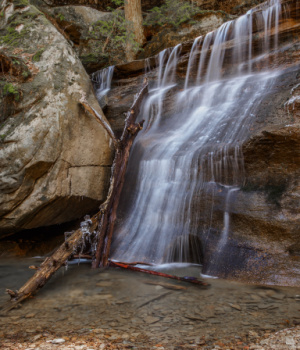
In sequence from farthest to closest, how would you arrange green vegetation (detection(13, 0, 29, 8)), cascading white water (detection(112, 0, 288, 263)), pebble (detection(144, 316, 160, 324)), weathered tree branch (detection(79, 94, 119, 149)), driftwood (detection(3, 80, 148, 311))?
green vegetation (detection(13, 0, 29, 8)) < weathered tree branch (detection(79, 94, 119, 149)) < cascading white water (detection(112, 0, 288, 263)) < driftwood (detection(3, 80, 148, 311)) < pebble (detection(144, 316, 160, 324))

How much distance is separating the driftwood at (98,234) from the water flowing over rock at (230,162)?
44cm

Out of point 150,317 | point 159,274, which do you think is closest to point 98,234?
point 159,274

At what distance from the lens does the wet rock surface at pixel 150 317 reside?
92.7 inches

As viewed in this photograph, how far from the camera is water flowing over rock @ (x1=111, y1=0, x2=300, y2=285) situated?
4.11 metres

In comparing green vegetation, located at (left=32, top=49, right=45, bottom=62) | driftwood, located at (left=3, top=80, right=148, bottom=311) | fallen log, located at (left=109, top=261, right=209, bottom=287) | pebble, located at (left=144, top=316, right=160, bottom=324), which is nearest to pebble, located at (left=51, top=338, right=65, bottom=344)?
pebble, located at (left=144, top=316, right=160, bottom=324)

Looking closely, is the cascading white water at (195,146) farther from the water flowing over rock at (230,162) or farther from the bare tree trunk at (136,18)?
the bare tree trunk at (136,18)

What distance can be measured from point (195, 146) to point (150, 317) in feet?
11.1

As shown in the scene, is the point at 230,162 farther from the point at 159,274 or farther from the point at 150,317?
the point at 150,317

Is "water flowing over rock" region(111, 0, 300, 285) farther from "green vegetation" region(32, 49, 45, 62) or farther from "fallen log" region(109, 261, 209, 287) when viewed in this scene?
"green vegetation" region(32, 49, 45, 62)

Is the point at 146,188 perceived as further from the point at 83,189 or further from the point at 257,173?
the point at 257,173

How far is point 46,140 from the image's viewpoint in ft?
17.8

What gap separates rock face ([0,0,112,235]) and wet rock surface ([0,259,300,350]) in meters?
1.70

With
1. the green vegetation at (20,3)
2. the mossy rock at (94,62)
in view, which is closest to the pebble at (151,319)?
the green vegetation at (20,3)

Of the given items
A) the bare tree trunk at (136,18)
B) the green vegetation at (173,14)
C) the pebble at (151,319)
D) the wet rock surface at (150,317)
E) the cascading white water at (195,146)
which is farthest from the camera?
the bare tree trunk at (136,18)
